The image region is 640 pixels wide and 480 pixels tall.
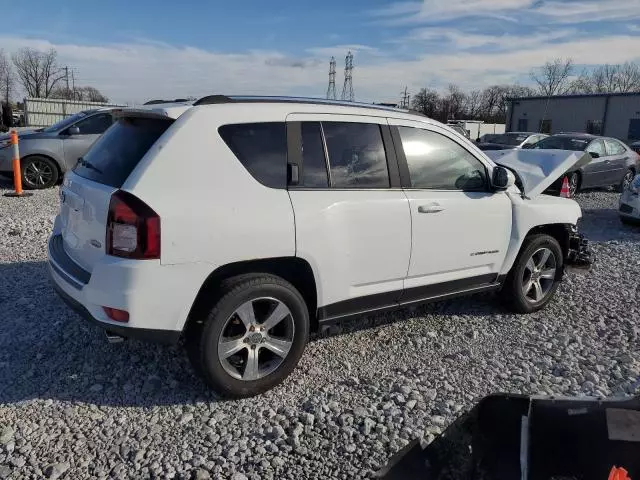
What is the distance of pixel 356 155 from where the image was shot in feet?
12.6

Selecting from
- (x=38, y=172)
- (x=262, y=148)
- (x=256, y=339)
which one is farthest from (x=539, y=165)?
(x=38, y=172)

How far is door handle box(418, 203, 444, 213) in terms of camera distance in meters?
4.00

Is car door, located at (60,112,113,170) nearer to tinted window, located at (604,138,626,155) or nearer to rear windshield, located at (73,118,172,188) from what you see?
rear windshield, located at (73,118,172,188)

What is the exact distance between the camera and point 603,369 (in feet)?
13.4

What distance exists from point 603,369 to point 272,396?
2.50 meters

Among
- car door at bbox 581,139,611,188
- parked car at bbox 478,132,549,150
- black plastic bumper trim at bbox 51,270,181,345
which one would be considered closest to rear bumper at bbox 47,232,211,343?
black plastic bumper trim at bbox 51,270,181,345

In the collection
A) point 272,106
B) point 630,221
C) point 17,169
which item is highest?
point 272,106

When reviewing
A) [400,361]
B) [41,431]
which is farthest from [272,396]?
[41,431]

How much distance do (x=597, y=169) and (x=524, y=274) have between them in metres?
10.3

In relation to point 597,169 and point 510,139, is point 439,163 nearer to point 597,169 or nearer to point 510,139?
point 597,169

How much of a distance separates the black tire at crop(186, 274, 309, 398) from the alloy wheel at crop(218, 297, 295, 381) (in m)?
0.03

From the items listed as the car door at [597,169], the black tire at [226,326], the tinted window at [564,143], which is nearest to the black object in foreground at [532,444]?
the black tire at [226,326]

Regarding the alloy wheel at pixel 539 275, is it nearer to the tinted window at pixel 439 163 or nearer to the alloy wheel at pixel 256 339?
the tinted window at pixel 439 163

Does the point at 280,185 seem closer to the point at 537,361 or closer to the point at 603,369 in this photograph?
the point at 537,361
